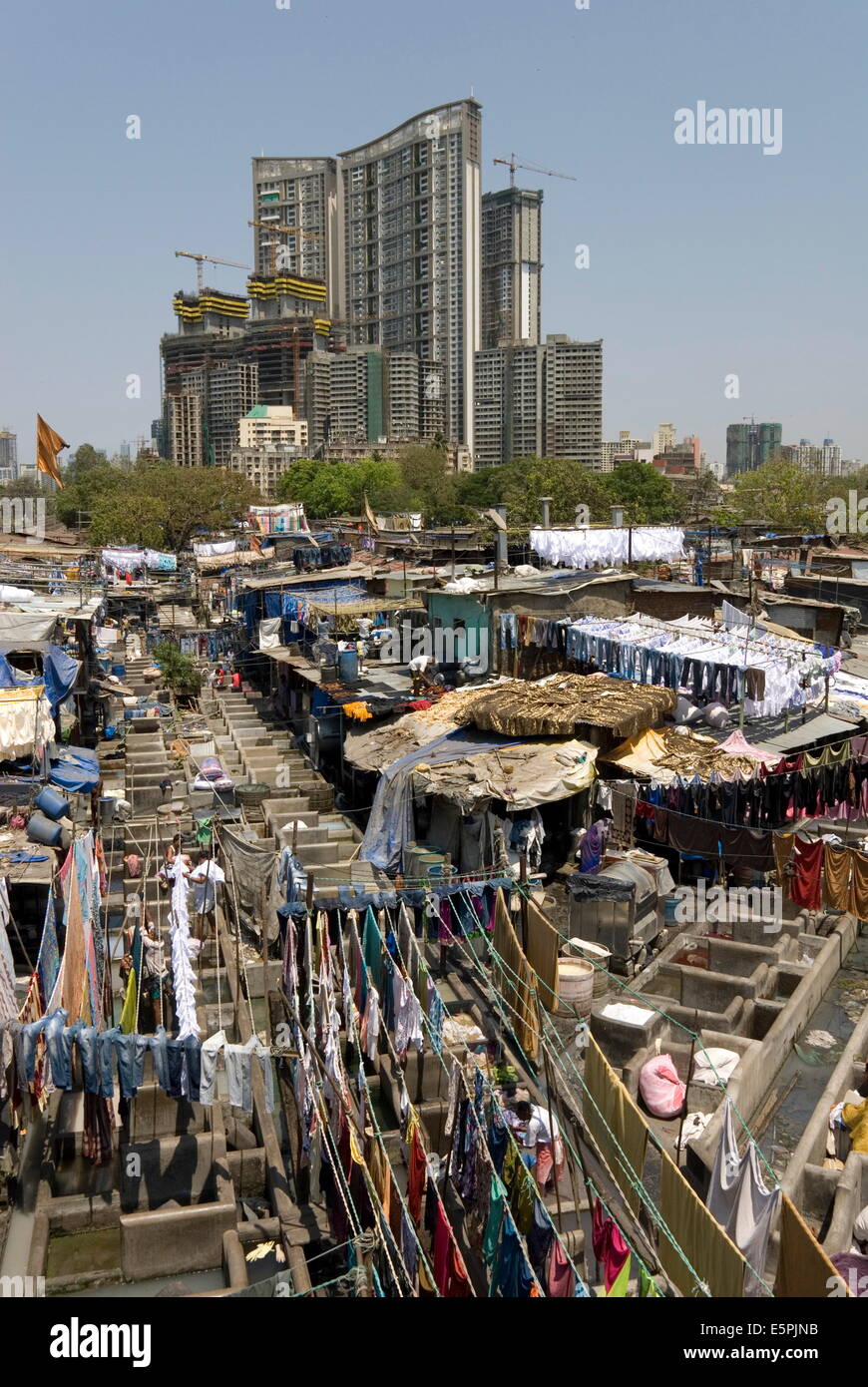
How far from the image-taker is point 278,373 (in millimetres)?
170500

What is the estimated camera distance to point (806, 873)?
1537 cm

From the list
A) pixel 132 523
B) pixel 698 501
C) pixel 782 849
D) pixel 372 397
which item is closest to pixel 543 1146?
pixel 782 849

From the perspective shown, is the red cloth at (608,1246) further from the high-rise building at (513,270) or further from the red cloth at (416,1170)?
the high-rise building at (513,270)

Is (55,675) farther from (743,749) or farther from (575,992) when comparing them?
(743,749)

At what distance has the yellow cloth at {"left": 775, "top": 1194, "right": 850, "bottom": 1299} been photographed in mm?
7383

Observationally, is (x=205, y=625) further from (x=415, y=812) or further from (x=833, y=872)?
(x=833, y=872)

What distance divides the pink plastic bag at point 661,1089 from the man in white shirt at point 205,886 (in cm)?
663

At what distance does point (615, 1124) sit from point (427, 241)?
163562 mm

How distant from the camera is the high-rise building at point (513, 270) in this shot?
551 feet

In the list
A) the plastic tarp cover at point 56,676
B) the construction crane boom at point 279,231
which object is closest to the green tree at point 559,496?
the plastic tarp cover at point 56,676

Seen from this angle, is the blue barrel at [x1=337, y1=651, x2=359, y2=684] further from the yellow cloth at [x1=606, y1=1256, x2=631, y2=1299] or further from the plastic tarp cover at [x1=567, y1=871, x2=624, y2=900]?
the yellow cloth at [x1=606, y1=1256, x2=631, y2=1299]

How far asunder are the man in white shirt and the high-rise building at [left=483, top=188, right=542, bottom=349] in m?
162

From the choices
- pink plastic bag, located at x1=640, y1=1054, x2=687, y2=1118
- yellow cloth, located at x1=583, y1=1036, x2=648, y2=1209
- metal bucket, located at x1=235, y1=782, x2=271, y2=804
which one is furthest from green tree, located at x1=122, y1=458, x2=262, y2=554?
yellow cloth, located at x1=583, y1=1036, x2=648, y2=1209
